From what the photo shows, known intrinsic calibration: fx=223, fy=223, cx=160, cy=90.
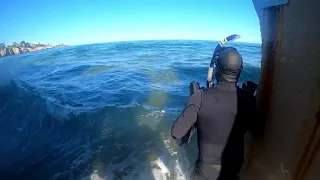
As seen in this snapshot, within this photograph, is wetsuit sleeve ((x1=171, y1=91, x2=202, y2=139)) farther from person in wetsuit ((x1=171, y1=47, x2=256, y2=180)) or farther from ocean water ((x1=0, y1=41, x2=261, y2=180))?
ocean water ((x1=0, y1=41, x2=261, y2=180))

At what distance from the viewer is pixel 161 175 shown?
4.82 m

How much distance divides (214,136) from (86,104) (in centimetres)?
764

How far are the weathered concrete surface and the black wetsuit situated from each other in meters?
0.19

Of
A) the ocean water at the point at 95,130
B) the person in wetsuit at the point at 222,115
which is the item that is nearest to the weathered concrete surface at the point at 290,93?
the person in wetsuit at the point at 222,115

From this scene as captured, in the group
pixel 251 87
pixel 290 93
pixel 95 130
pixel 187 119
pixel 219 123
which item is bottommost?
pixel 95 130

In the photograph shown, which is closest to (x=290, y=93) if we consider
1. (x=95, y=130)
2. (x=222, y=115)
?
(x=222, y=115)

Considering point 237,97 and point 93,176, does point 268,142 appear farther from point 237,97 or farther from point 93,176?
point 93,176

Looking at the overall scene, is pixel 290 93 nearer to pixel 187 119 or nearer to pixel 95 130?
pixel 187 119

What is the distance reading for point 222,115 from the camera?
2.06m

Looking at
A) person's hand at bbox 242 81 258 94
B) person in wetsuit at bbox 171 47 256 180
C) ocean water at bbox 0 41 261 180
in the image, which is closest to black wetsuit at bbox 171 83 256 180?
person in wetsuit at bbox 171 47 256 180

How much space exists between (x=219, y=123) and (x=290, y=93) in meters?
0.75

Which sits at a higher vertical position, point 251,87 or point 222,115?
point 251,87

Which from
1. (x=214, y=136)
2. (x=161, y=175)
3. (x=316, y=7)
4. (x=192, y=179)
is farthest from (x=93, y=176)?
(x=316, y=7)

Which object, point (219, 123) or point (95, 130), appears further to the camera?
point (95, 130)
